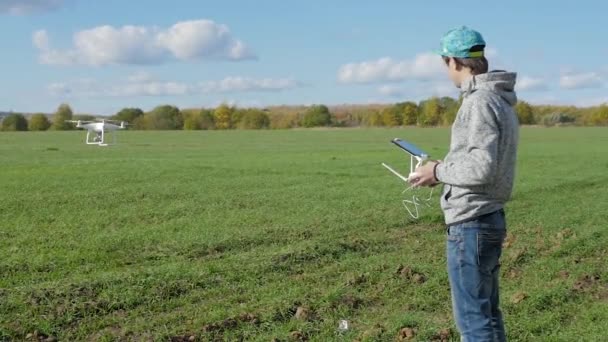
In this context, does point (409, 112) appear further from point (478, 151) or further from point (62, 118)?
point (478, 151)

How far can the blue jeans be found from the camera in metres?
4.38

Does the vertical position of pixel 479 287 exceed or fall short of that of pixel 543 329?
it exceeds it

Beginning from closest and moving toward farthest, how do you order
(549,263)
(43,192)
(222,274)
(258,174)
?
1. (222,274)
2. (549,263)
3. (43,192)
4. (258,174)

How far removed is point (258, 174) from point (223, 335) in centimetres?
1537

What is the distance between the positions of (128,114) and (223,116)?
14.0 metres

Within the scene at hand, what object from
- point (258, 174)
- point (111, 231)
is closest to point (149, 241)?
point (111, 231)

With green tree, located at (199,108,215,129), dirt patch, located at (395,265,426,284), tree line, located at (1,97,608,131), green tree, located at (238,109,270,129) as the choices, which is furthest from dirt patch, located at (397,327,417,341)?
green tree, located at (238,109,270,129)

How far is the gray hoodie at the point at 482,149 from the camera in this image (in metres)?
4.23

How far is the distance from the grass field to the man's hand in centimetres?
206

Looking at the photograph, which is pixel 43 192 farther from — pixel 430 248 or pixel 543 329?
pixel 543 329

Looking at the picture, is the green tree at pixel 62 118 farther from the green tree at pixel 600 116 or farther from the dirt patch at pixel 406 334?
the dirt patch at pixel 406 334

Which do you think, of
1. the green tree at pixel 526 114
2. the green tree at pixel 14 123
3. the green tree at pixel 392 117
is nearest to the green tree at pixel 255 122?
the green tree at pixel 392 117

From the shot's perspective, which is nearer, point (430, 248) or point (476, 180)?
point (476, 180)

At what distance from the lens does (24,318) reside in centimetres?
657
